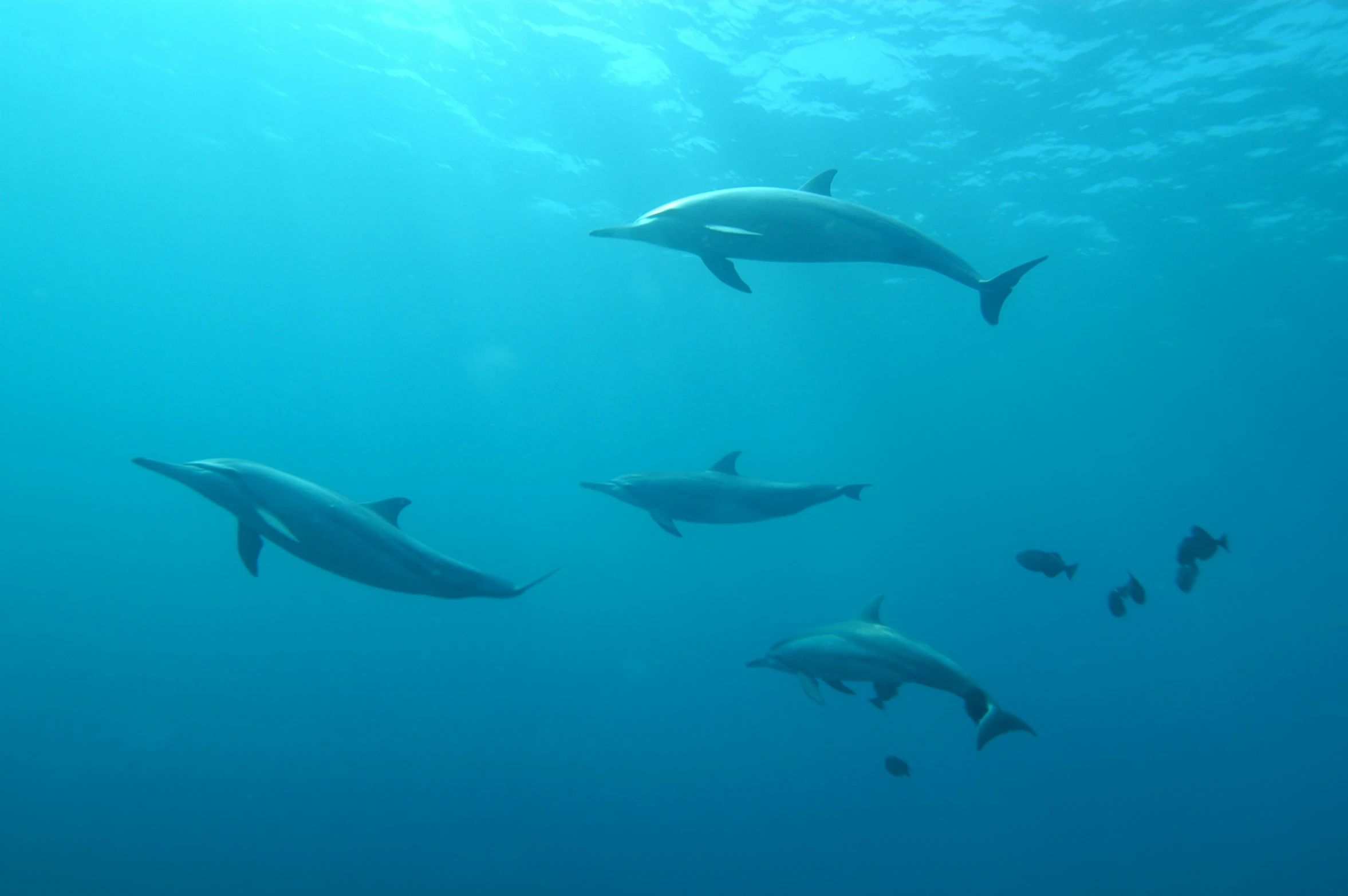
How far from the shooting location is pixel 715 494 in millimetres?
6191

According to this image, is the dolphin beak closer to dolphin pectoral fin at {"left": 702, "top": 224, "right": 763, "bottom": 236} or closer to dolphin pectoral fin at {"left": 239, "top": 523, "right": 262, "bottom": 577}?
dolphin pectoral fin at {"left": 239, "top": 523, "right": 262, "bottom": 577}

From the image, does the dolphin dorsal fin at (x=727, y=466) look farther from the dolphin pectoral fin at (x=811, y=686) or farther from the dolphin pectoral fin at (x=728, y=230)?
the dolphin pectoral fin at (x=728, y=230)

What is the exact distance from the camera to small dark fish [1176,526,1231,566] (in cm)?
631

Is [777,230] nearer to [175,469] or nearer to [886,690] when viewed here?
[175,469]

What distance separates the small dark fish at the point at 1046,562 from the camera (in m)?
6.91

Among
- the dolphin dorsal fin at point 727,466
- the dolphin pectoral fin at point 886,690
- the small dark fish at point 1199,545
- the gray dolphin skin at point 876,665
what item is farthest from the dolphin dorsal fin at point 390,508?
the small dark fish at point 1199,545

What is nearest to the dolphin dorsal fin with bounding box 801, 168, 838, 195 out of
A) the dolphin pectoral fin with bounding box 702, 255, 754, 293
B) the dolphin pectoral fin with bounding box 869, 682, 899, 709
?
the dolphin pectoral fin with bounding box 702, 255, 754, 293

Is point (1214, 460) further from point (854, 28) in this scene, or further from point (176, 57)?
point (176, 57)

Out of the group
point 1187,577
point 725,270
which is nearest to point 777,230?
point 725,270

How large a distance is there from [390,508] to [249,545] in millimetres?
948

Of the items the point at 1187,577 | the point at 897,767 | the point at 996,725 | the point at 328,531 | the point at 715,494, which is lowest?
the point at 897,767

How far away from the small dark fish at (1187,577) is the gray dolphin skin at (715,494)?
3.42 m

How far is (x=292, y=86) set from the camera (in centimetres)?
2264

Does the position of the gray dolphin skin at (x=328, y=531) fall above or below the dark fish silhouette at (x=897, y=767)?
above
